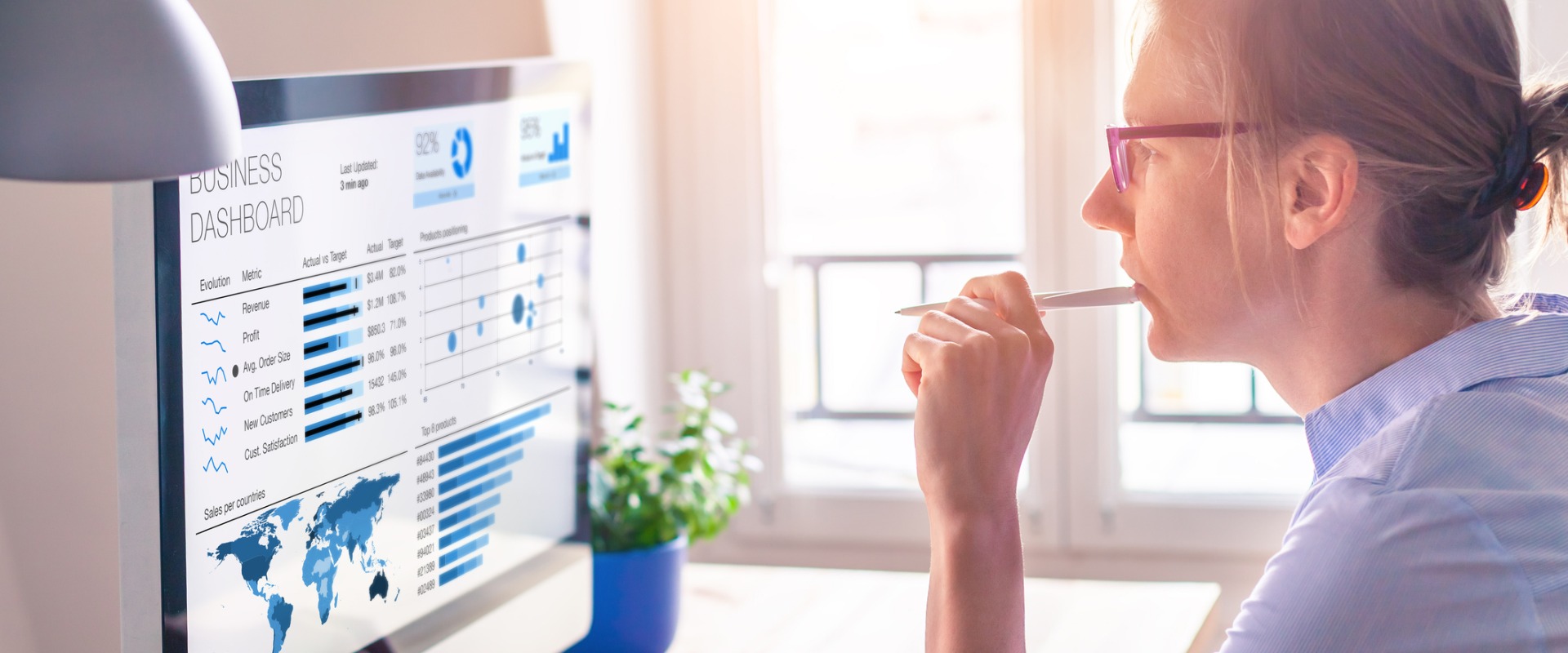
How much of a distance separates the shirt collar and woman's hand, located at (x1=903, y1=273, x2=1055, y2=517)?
20 centimetres

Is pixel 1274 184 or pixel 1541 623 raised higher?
pixel 1274 184

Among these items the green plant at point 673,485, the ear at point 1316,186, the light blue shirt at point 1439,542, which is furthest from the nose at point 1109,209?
the green plant at point 673,485

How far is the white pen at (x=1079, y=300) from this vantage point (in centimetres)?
103

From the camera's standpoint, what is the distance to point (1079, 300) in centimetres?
105

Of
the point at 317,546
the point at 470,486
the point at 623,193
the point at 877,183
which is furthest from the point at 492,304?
the point at 877,183

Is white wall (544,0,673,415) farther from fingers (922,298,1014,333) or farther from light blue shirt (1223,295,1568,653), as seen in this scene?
light blue shirt (1223,295,1568,653)

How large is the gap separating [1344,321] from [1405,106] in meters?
0.16

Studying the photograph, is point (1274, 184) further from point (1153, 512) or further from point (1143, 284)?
point (1153, 512)

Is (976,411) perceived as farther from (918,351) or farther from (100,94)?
(100,94)

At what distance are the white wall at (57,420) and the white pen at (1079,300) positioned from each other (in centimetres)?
67

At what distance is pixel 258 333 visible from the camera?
33.2 inches

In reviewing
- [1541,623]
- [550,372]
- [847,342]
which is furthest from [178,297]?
[847,342]

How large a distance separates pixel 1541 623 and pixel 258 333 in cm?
77

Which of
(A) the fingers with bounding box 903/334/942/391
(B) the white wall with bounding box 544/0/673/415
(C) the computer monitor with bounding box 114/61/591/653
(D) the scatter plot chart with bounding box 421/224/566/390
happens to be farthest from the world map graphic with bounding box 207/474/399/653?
(B) the white wall with bounding box 544/0/673/415
